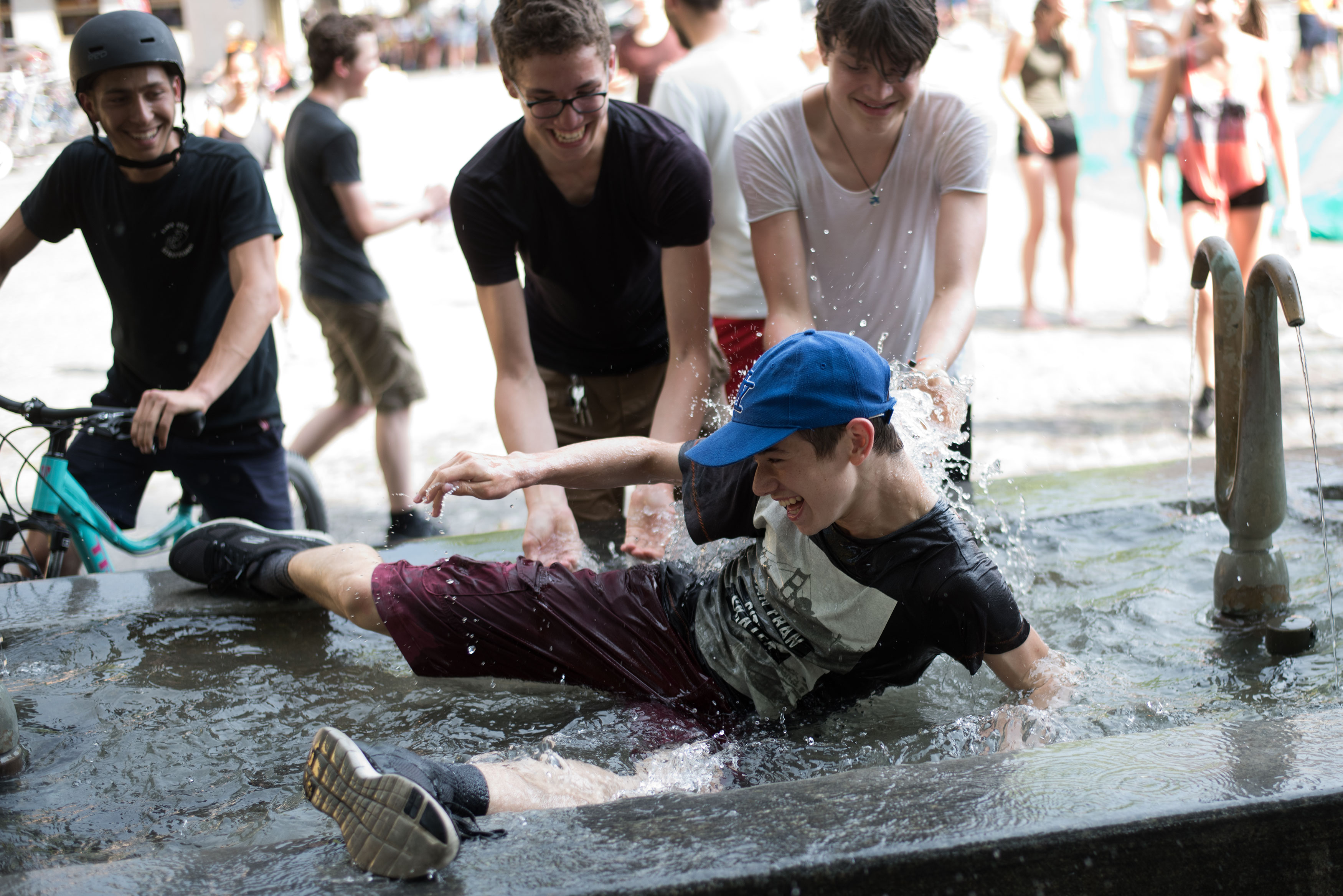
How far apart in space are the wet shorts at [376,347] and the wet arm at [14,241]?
1.83m

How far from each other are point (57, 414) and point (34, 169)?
15299 mm

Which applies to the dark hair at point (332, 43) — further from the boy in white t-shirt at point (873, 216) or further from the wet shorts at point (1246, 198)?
the wet shorts at point (1246, 198)

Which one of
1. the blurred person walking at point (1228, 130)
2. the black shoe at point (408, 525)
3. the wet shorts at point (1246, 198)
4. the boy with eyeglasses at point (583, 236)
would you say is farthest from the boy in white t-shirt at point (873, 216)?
the wet shorts at point (1246, 198)

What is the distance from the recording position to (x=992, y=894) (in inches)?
79.6

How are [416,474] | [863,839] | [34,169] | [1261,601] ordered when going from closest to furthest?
[863,839], [1261,601], [416,474], [34,169]

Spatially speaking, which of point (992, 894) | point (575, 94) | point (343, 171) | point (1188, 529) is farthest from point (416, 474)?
point (992, 894)

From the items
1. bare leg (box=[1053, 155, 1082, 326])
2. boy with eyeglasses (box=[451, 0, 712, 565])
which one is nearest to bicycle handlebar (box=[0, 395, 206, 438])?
boy with eyeglasses (box=[451, 0, 712, 565])

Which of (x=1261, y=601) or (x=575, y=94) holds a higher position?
(x=575, y=94)

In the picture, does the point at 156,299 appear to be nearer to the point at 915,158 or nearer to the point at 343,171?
the point at 343,171

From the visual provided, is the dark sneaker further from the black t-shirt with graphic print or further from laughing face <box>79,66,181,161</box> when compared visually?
laughing face <box>79,66,181,161</box>

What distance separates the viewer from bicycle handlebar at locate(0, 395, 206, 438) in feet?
11.3

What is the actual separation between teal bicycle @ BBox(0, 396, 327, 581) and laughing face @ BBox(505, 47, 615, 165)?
54.0 inches

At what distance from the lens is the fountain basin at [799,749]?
202 centimetres

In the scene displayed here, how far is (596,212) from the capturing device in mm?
3445
